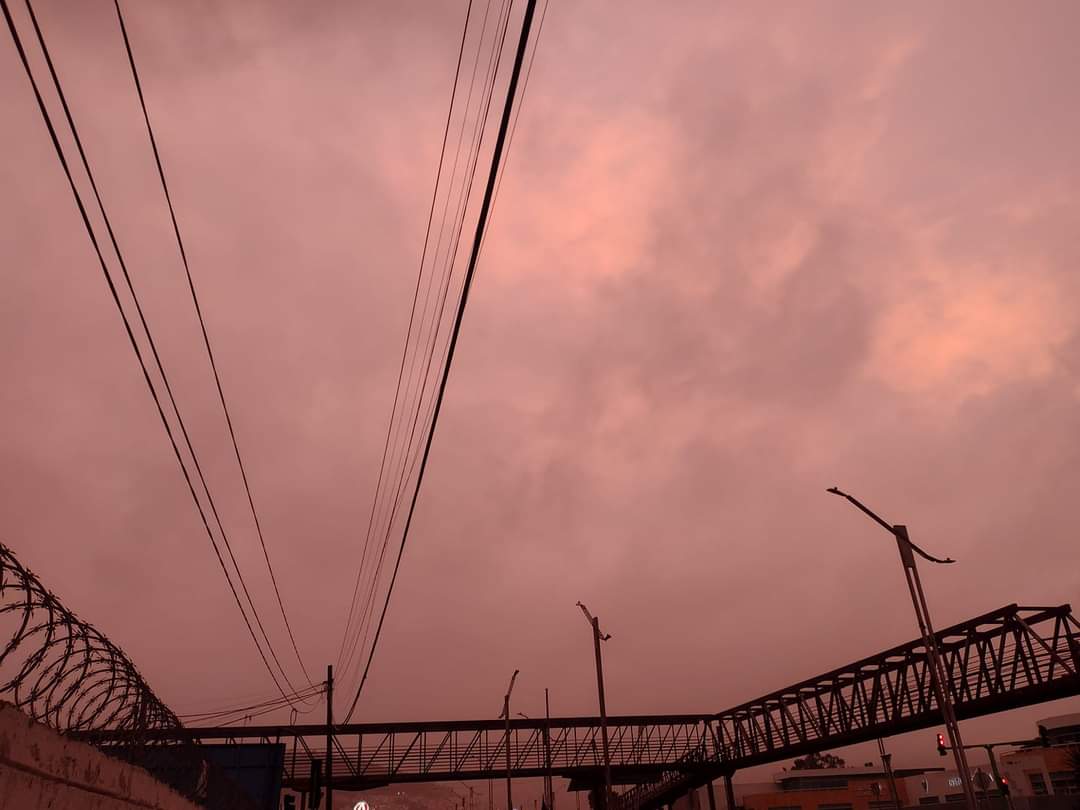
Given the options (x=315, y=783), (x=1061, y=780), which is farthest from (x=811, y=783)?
(x=315, y=783)

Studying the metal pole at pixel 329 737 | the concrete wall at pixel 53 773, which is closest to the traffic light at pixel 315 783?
the metal pole at pixel 329 737

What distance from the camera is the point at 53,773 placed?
8.59 meters

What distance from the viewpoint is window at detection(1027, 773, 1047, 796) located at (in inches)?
3012

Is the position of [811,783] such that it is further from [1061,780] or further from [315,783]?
[315,783]

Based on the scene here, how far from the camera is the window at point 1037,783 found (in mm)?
76500

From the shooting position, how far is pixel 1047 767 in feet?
250

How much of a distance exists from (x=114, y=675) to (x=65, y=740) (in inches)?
55.8

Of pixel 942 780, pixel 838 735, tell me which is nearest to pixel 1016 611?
pixel 838 735

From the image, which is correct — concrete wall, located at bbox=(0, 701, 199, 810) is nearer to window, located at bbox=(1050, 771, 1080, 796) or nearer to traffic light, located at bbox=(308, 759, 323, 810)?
traffic light, located at bbox=(308, 759, 323, 810)

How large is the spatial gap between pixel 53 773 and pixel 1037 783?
92492 mm

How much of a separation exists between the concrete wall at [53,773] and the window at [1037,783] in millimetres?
89145

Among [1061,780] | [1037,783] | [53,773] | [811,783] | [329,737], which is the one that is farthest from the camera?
[811,783]

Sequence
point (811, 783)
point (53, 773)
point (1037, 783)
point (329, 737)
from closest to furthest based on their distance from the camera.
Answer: point (53, 773), point (329, 737), point (1037, 783), point (811, 783)

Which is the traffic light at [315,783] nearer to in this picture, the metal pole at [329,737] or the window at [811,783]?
the metal pole at [329,737]
